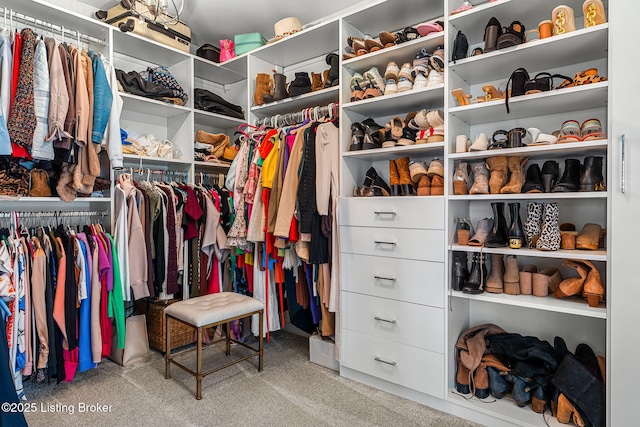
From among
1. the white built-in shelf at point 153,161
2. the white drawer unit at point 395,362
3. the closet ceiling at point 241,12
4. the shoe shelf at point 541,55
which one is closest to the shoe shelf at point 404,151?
the shoe shelf at point 541,55

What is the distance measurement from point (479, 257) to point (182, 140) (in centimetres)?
229

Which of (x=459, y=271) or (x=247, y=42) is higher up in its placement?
(x=247, y=42)

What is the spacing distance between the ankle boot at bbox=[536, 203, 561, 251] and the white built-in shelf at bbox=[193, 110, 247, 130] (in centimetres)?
239

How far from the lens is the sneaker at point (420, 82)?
2080 mm

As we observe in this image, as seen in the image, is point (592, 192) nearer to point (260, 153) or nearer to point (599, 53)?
point (599, 53)

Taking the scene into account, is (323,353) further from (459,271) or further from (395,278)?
(459,271)

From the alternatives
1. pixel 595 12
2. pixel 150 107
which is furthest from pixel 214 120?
pixel 595 12

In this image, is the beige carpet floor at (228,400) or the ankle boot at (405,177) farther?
the ankle boot at (405,177)

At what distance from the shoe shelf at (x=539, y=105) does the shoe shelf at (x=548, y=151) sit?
0.22 metres

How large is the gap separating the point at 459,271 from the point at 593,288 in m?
0.56

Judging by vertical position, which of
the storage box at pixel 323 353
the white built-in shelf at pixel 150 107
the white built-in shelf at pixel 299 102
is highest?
the white built-in shelf at pixel 299 102

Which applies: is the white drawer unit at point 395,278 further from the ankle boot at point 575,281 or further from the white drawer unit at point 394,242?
the ankle boot at point 575,281

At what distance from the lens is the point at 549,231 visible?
5.79 feet

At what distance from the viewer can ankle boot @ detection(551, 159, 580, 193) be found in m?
1.71
